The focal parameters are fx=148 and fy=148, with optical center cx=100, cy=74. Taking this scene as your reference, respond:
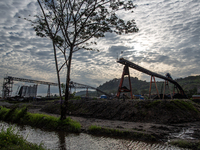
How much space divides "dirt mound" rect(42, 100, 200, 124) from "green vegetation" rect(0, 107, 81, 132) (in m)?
5.57

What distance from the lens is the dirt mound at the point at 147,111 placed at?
14531mm

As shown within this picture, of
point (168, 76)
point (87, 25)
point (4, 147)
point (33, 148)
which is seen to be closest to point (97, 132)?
point (33, 148)

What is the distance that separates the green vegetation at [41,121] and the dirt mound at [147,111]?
5575 millimetres

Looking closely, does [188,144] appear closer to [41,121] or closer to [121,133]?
[121,133]

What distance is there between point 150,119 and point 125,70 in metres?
15.2

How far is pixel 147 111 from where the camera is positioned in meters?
15.6

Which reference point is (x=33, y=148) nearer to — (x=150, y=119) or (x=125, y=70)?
(x=150, y=119)

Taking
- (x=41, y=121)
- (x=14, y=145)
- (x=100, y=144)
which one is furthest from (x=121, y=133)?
(x=41, y=121)

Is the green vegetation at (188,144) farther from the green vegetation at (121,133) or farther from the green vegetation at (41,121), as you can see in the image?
the green vegetation at (41,121)

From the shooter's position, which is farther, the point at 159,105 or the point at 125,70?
the point at 125,70

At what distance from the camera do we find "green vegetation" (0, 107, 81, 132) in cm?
1244

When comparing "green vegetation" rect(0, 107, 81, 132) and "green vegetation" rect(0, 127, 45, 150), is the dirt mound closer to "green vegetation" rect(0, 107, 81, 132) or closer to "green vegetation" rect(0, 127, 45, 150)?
"green vegetation" rect(0, 107, 81, 132)

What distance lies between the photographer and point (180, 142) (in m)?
8.00

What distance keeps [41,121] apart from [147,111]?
35.6ft
